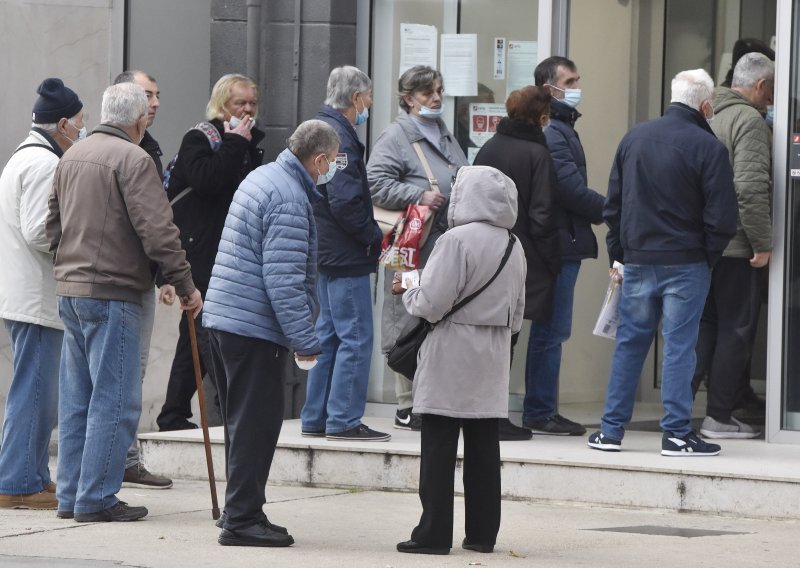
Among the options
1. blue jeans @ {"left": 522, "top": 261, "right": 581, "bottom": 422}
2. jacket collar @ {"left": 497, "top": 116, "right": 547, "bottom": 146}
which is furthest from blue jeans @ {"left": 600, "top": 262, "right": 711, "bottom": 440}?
jacket collar @ {"left": 497, "top": 116, "right": 547, "bottom": 146}

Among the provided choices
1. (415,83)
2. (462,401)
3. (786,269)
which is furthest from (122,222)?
(786,269)

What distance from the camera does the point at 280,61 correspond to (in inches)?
407

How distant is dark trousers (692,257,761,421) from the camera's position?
906 cm

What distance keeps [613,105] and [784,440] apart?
2871 millimetres

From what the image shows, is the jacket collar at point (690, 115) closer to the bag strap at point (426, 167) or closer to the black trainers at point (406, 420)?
the bag strap at point (426, 167)

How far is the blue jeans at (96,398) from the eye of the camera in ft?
23.0

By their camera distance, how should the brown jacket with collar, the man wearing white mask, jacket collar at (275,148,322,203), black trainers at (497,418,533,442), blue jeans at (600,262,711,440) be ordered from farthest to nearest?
black trainers at (497,418,533,442)
blue jeans at (600,262,711,440)
the man wearing white mask
the brown jacket with collar
jacket collar at (275,148,322,203)

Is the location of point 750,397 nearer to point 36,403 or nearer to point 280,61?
point 280,61

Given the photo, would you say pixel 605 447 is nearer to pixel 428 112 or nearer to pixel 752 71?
pixel 428 112

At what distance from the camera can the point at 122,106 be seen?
7.21 metres

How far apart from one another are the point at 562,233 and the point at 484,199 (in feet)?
8.49

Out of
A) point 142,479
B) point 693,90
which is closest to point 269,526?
point 142,479

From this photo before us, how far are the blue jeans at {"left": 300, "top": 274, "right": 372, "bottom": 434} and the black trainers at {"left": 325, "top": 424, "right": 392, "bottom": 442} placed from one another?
0.02 metres

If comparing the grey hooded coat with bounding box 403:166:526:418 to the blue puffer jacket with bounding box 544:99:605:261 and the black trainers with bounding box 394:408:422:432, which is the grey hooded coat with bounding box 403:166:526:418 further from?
the black trainers with bounding box 394:408:422:432
